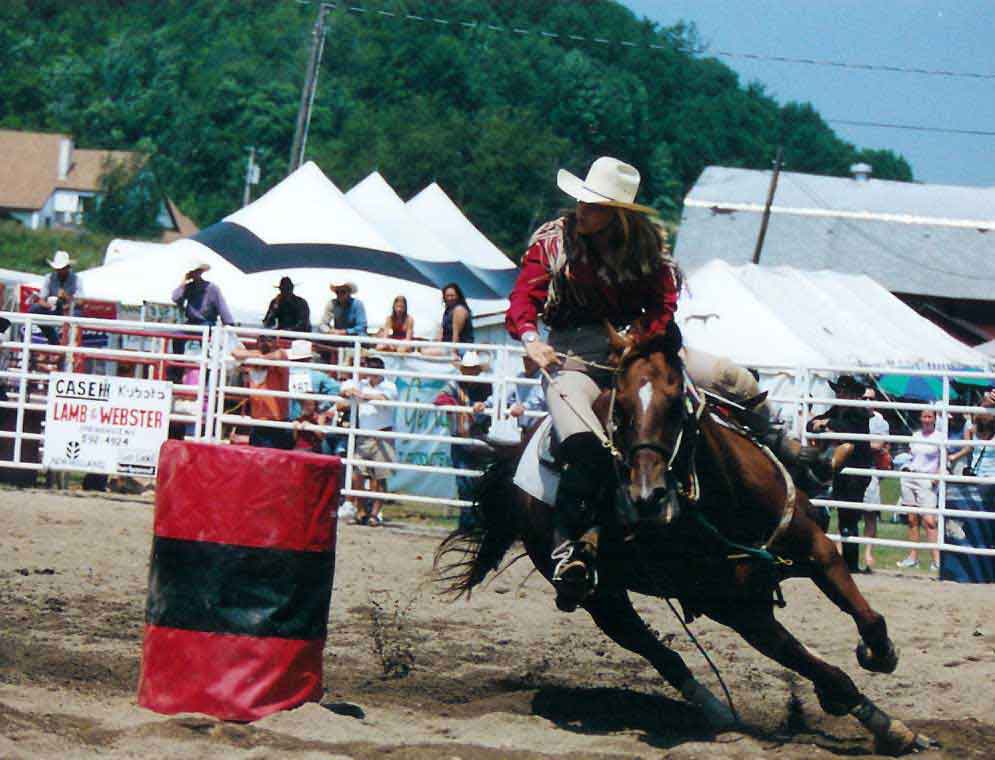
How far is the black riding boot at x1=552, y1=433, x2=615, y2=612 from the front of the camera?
19.3 feet

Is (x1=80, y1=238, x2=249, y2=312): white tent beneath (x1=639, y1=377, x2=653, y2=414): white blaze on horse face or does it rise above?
above

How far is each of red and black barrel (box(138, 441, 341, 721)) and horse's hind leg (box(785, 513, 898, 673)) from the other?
1.98 metres

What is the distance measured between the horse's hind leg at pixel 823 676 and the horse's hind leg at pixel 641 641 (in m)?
0.38

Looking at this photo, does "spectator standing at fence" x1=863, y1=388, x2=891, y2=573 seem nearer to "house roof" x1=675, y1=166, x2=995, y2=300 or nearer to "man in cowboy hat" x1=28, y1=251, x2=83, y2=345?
"man in cowboy hat" x1=28, y1=251, x2=83, y2=345

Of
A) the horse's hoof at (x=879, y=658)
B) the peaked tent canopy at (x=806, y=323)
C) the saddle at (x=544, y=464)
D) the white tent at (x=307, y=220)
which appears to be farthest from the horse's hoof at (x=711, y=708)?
the white tent at (x=307, y=220)

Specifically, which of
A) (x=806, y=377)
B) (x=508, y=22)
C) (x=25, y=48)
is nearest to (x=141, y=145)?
(x=25, y=48)

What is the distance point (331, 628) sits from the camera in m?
8.14

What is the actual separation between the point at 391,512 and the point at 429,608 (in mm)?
6801

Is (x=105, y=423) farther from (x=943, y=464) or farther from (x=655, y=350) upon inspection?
(x=655, y=350)

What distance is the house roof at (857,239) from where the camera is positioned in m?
56.2

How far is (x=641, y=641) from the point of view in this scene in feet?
22.0

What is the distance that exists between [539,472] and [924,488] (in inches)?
289

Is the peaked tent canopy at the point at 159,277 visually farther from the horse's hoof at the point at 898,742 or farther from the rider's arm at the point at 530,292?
the horse's hoof at the point at 898,742

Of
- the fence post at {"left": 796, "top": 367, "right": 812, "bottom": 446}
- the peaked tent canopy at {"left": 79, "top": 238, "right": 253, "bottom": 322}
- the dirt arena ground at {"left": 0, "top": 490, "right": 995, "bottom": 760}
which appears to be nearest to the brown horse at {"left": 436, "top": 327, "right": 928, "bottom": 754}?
the dirt arena ground at {"left": 0, "top": 490, "right": 995, "bottom": 760}
